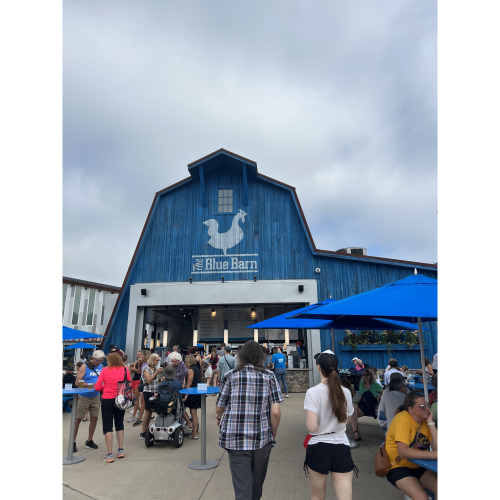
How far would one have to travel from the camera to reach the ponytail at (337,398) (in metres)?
3.24

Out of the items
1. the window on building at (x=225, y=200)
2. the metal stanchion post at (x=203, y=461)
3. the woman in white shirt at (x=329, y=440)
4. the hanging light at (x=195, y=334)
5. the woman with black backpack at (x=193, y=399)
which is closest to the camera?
the woman in white shirt at (x=329, y=440)

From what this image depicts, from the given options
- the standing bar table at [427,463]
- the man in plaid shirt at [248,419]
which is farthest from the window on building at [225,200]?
the standing bar table at [427,463]

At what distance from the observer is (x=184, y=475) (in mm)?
5176

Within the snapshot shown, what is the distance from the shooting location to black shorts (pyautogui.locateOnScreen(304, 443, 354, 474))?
3.16 m

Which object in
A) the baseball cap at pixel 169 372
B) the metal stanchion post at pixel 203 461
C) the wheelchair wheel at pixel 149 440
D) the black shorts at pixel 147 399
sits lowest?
the wheelchair wheel at pixel 149 440

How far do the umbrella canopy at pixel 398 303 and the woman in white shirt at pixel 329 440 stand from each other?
3.68 ft

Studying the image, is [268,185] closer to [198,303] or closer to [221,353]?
[198,303]

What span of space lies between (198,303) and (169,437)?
9.47 meters

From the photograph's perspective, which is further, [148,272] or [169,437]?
[148,272]

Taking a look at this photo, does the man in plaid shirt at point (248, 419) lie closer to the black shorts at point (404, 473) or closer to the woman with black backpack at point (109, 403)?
the black shorts at point (404, 473)

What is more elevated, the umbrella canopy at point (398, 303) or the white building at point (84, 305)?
A: the umbrella canopy at point (398, 303)
